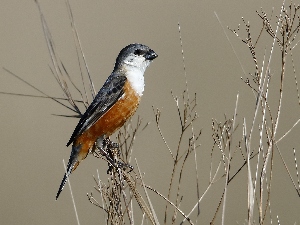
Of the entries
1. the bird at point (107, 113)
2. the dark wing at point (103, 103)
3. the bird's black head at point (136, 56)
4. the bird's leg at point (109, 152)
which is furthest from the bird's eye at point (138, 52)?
the bird's leg at point (109, 152)

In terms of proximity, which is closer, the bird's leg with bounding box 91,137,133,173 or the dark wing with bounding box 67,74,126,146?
the bird's leg with bounding box 91,137,133,173

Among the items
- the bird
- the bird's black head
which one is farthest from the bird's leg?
the bird's black head

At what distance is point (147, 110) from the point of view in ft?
31.3

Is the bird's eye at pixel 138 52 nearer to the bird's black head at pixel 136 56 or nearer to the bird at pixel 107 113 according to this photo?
the bird's black head at pixel 136 56

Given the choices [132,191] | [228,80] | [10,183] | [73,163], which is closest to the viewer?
[132,191]

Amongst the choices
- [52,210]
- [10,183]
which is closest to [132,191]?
[52,210]

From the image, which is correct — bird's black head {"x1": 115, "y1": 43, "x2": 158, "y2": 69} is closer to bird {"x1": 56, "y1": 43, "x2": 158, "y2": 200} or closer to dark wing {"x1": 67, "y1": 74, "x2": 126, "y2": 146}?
bird {"x1": 56, "y1": 43, "x2": 158, "y2": 200}

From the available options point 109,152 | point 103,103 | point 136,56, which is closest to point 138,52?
point 136,56

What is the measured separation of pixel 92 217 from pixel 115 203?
17.8 feet

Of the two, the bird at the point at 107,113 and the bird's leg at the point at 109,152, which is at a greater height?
the bird at the point at 107,113

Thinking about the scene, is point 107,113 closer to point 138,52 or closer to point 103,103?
point 103,103

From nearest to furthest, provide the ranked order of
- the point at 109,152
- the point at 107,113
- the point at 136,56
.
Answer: the point at 109,152
the point at 107,113
the point at 136,56

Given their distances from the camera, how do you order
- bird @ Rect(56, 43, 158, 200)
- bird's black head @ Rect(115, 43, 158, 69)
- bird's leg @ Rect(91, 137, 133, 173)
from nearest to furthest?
bird's leg @ Rect(91, 137, 133, 173)
bird @ Rect(56, 43, 158, 200)
bird's black head @ Rect(115, 43, 158, 69)

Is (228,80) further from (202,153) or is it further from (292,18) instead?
(292,18)
